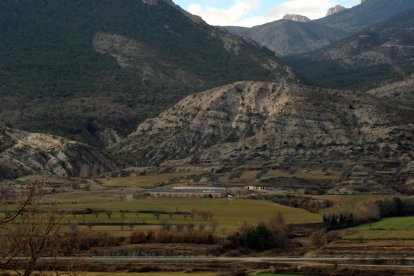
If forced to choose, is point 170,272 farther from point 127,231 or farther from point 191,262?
point 127,231

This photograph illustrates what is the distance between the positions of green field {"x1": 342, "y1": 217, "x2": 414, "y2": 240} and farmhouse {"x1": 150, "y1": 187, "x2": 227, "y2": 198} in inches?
1581

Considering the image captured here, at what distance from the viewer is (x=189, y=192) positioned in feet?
498

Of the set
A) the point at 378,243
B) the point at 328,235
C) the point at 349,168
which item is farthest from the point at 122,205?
the point at 349,168

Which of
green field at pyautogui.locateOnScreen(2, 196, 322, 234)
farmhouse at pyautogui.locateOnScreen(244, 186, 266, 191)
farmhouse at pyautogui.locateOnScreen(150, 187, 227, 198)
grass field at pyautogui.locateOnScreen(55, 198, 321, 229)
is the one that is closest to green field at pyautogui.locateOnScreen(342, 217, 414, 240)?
green field at pyautogui.locateOnScreen(2, 196, 322, 234)

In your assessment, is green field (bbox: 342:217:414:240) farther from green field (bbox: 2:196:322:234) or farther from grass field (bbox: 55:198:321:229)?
grass field (bbox: 55:198:321:229)

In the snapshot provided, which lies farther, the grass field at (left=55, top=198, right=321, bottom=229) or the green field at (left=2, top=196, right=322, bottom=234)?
the grass field at (left=55, top=198, right=321, bottom=229)

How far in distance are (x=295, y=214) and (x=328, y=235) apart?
20366mm

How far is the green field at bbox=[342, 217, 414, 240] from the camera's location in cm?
10351

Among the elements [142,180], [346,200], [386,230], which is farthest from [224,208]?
[142,180]

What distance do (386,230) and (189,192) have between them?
52813mm

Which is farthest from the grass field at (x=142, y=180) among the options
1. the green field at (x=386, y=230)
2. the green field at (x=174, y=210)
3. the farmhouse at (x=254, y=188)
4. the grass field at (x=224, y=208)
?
the green field at (x=386, y=230)

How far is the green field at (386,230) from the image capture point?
340 feet

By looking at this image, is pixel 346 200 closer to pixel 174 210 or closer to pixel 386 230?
pixel 386 230

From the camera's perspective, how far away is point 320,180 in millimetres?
165125
